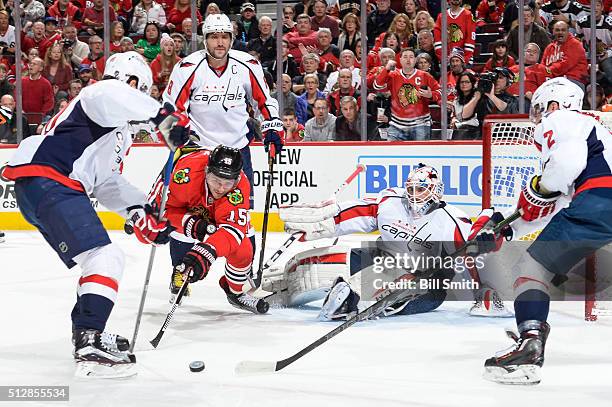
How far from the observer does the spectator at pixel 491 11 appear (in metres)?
8.23

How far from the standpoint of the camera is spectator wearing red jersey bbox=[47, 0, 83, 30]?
9.70 meters

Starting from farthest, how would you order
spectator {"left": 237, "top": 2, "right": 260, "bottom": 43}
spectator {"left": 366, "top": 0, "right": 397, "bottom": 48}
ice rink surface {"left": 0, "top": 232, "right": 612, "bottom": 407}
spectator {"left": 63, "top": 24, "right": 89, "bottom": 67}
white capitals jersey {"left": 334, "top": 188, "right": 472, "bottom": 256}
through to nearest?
spectator {"left": 63, "top": 24, "right": 89, "bottom": 67} < spectator {"left": 237, "top": 2, "right": 260, "bottom": 43} < spectator {"left": 366, "top": 0, "right": 397, "bottom": 48} < white capitals jersey {"left": 334, "top": 188, "right": 472, "bottom": 256} < ice rink surface {"left": 0, "top": 232, "right": 612, "bottom": 407}

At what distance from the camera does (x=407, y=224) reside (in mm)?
4695

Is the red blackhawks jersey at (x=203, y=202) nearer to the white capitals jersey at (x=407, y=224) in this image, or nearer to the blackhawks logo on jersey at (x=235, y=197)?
the blackhawks logo on jersey at (x=235, y=197)

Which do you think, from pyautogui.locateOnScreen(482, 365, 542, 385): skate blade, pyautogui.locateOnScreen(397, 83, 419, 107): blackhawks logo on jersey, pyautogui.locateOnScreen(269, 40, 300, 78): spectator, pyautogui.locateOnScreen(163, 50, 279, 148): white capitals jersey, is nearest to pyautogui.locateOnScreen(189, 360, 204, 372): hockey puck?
pyautogui.locateOnScreen(482, 365, 542, 385): skate blade

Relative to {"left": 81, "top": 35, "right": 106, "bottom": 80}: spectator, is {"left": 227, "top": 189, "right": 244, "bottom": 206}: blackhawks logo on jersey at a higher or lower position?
lower

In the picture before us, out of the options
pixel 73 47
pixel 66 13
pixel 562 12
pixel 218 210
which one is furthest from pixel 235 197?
pixel 66 13

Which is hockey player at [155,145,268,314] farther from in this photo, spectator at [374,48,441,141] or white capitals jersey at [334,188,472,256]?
spectator at [374,48,441,141]

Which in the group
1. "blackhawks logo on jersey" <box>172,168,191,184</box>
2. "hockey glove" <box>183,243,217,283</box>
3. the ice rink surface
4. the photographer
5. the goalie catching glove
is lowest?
the ice rink surface

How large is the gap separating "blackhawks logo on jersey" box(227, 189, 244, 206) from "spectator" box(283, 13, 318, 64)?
401 centimetres

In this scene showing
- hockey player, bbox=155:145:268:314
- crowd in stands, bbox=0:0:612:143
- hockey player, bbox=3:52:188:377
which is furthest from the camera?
crowd in stands, bbox=0:0:612:143

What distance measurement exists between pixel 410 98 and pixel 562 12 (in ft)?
4.53

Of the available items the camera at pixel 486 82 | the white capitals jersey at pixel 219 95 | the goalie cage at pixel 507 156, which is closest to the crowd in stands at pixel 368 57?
the camera at pixel 486 82

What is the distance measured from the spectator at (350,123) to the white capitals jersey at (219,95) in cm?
261
